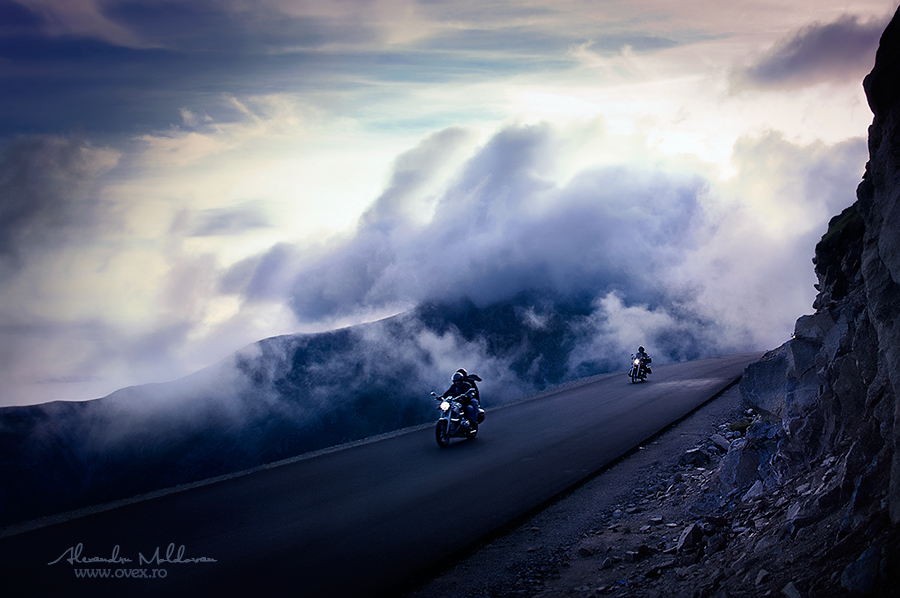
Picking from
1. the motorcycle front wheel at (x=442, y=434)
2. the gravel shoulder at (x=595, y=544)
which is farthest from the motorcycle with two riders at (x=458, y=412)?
the gravel shoulder at (x=595, y=544)

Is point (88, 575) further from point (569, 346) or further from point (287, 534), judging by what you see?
A: point (569, 346)

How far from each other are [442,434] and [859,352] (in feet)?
31.1

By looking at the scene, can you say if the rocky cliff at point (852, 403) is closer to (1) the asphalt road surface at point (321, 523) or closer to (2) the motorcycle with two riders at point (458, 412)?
(1) the asphalt road surface at point (321, 523)

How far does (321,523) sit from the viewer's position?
789 centimetres

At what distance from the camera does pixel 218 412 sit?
144m

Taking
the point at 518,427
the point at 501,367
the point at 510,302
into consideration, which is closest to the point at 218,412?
the point at 501,367

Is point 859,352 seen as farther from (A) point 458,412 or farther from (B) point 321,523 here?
(A) point 458,412

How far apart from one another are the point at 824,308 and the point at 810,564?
17.2ft

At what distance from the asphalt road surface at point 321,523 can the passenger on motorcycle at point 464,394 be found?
85cm

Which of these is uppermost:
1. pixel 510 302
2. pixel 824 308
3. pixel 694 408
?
pixel 510 302

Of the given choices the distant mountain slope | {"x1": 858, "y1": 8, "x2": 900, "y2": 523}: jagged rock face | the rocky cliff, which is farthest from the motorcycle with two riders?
the distant mountain slope

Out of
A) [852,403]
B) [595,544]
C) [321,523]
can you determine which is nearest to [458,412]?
[321,523]

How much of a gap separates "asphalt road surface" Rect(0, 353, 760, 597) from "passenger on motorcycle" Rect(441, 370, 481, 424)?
85 cm

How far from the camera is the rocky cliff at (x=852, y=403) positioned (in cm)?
Answer: 387
